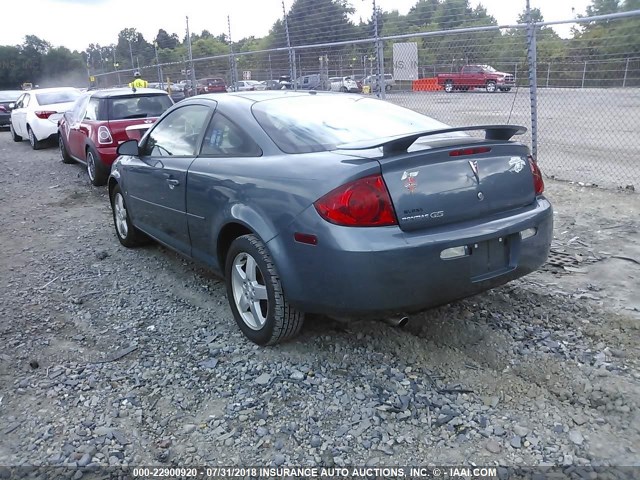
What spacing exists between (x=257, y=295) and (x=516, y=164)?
5.74ft

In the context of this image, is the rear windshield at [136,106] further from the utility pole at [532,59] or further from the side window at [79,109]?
the utility pole at [532,59]

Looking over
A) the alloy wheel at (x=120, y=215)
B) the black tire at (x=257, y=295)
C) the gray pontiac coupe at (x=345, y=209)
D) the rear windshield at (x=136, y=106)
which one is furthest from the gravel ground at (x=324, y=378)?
the rear windshield at (x=136, y=106)

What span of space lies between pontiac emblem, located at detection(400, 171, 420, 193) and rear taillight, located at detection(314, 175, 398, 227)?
0.37 ft

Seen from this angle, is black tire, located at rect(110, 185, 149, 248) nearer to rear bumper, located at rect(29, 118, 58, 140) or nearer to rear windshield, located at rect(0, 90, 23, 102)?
rear bumper, located at rect(29, 118, 58, 140)

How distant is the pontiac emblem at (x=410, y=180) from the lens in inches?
115

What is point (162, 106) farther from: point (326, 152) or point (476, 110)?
point (326, 152)

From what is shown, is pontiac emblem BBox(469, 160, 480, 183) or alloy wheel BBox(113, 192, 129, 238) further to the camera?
alloy wheel BBox(113, 192, 129, 238)

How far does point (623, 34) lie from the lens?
8.36 m

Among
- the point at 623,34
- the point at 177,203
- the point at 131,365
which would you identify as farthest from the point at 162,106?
the point at 623,34

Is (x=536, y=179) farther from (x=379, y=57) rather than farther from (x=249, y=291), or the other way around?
(x=379, y=57)

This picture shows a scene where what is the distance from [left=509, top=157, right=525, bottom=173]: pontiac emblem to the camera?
11.0 ft

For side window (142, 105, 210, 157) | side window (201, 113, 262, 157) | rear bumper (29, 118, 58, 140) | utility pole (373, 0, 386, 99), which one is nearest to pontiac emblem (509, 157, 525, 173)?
side window (201, 113, 262, 157)

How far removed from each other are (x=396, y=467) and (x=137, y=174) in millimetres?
3439

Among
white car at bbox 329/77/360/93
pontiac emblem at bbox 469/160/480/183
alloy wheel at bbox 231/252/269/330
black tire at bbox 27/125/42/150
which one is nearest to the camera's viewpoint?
pontiac emblem at bbox 469/160/480/183
